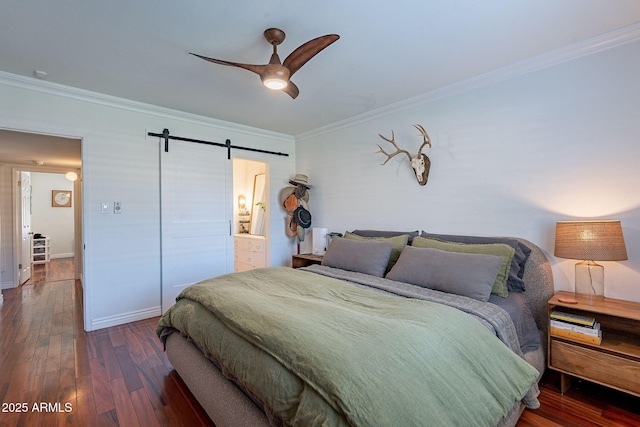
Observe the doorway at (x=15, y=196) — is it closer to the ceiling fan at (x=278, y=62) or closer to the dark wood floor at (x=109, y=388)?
the dark wood floor at (x=109, y=388)

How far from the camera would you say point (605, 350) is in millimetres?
1822

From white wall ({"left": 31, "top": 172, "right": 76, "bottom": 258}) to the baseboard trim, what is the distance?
6779 millimetres

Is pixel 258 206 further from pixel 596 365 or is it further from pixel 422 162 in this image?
pixel 596 365

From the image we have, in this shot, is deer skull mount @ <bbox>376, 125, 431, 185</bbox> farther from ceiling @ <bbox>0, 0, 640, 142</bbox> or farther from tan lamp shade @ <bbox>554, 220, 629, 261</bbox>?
tan lamp shade @ <bbox>554, 220, 629, 261</bbox>

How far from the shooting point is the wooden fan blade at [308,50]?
1.76m

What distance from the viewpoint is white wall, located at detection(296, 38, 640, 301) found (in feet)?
6.84

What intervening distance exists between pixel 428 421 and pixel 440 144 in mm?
2623

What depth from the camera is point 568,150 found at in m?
2.30

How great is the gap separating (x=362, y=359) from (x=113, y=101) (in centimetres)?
363

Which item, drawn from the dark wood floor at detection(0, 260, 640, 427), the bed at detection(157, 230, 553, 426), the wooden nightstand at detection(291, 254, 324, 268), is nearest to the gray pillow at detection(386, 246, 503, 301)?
the bed at detection(157, 230, 553, 426)

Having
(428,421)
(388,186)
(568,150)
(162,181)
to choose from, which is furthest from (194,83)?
(568,150)

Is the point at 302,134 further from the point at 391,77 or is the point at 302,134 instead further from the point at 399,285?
the point at 399,285

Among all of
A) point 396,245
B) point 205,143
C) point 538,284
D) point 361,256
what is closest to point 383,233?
point 396,245

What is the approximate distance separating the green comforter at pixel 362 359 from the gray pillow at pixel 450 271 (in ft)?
1.80
